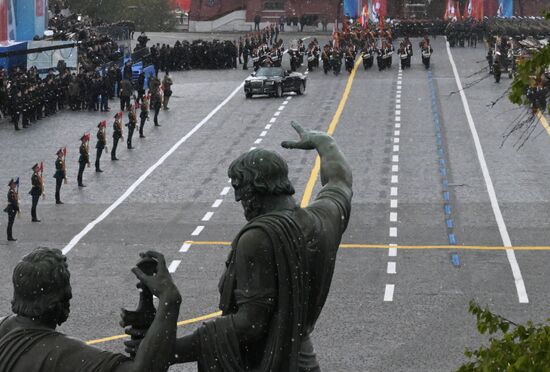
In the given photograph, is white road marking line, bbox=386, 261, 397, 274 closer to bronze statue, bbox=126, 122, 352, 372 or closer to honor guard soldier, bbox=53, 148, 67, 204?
honor guard soldier, bbox=53, 148, 67, 204

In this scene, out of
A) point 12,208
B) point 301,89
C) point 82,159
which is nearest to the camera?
point 12,208

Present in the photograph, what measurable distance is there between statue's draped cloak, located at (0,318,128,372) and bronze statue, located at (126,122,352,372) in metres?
0.26

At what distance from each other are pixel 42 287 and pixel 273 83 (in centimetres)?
5385

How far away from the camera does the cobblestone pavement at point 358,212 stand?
77.5 feet

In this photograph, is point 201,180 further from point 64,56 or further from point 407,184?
point 64,56

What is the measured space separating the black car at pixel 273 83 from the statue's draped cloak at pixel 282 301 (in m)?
52.6

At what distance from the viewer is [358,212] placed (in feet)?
115

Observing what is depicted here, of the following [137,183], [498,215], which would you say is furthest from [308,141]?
[137,183]

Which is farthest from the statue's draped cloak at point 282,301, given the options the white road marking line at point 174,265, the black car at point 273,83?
the black car at point 273,83

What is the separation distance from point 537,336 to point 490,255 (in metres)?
20.6

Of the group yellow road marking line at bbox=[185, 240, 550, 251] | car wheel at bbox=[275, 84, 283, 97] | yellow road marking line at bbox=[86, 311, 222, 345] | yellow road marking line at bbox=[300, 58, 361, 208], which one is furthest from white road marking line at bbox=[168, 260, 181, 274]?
car wheel at bbox=[275, 84, 283, 97]

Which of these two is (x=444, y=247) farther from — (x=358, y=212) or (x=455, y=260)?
(x=358, y=212)

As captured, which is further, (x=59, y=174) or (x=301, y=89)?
(x=301, y=89)

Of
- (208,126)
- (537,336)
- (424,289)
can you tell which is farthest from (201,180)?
(537,336)
